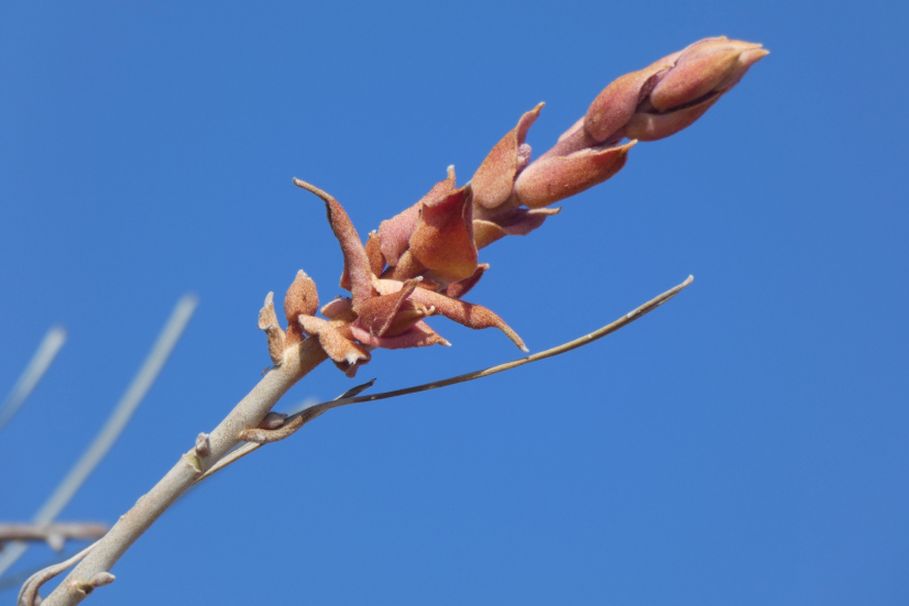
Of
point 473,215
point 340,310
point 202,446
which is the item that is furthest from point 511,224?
point 202,446

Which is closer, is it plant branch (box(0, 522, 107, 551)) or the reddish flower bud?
the reddish flower bud

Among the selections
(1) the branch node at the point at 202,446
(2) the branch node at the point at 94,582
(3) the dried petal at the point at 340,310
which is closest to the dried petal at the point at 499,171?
(3) the dried petal at the point at 340,310

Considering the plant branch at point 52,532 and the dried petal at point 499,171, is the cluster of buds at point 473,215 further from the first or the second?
the plant branch at point 52,532

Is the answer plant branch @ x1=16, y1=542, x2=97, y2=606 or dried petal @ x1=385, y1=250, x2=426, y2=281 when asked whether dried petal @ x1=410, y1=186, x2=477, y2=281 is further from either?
plant branch @ x1=16, y1=542, x2=97, y2=606

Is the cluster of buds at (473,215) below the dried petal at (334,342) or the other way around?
the other way around

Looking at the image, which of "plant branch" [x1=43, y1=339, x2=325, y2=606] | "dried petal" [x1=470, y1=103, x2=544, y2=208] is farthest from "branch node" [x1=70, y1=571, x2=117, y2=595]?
"dried petal" [x1=470, y1=103, x2=544, y2=208]

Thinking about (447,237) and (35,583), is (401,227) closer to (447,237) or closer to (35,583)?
(447,237)

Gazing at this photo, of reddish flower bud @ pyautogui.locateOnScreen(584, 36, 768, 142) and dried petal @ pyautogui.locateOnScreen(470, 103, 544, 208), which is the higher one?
reddish flower bud @ pyautogui.locateOnScreen(584, 36, 768, 142)

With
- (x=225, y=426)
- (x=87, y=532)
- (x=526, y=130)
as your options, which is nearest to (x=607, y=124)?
(x=526, y=130)
